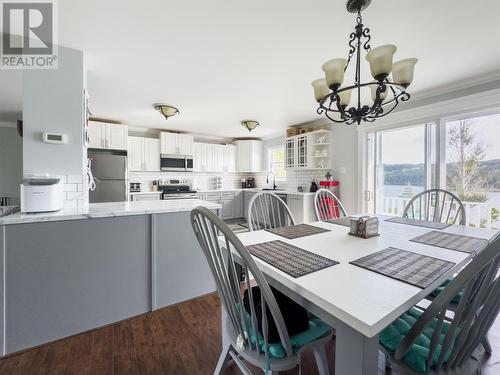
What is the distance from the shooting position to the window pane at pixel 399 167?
308 centimetres

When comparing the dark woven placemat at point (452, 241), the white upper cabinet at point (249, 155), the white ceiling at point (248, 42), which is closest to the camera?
the dark woven placemat at point (452, 241)

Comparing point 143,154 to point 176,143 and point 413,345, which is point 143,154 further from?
point 413,345

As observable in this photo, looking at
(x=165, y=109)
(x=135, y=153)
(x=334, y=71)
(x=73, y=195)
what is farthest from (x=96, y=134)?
(x=334, y=71)

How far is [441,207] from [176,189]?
4.70m

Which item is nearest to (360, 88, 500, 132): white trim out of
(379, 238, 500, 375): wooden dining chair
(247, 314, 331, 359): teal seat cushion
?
(379, 238, 500, 375): wooden dining chair

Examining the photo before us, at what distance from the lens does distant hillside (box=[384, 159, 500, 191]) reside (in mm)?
2486

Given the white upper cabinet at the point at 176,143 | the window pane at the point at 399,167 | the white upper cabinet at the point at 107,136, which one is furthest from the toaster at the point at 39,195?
the window pane at the point at 399,167

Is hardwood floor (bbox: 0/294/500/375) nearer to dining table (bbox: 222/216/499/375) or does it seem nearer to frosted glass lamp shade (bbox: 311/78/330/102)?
dining table (bbox: 222/216/499/375)

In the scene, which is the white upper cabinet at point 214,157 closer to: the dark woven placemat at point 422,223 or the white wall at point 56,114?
the white wall at point 56,114

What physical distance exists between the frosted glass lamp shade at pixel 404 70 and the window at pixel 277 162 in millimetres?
4408

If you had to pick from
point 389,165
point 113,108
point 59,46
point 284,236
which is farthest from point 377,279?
point 113,108

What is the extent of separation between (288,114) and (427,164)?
225 centimetres

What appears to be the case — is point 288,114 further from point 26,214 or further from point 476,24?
point 26,214

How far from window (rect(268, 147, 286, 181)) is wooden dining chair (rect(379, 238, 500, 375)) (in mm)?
5018
